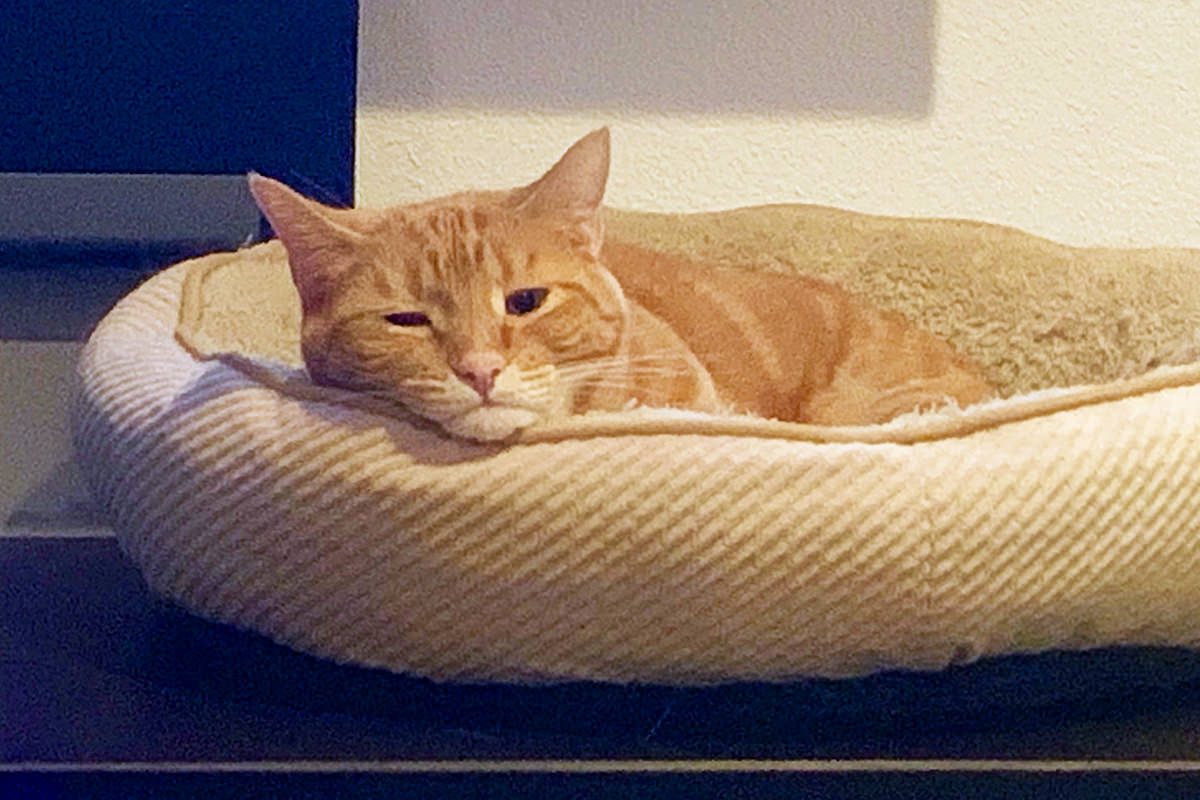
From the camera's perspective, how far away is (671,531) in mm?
738

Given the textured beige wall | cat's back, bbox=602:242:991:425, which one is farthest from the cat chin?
the textured beige wall

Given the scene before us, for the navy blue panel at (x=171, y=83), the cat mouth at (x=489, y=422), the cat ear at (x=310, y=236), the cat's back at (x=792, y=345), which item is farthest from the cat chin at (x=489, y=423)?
the navy blue panel at (x=171, y=83)

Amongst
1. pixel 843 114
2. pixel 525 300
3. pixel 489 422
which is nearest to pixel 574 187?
pixel 525 300

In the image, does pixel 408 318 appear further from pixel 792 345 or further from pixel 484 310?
pixel 792 345

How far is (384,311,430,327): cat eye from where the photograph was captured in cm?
84

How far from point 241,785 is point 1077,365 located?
84cm

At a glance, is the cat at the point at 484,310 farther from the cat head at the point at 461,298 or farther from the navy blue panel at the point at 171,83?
the navy blue panel at the point at 171,83

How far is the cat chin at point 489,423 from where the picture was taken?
766 millimetres

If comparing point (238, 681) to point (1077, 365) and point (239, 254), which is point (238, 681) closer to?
point (239, 254)

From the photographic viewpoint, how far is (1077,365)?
130 centimetres

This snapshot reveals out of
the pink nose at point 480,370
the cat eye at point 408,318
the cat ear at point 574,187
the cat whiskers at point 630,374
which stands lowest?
the cat whiskers at point 630,374

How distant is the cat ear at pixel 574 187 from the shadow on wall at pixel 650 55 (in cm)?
62

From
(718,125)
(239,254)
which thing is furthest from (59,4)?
(718,125)

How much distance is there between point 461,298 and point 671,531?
0.63ft
